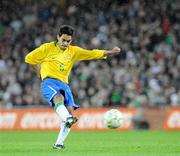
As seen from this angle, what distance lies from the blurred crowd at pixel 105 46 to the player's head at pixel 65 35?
12.7 meters

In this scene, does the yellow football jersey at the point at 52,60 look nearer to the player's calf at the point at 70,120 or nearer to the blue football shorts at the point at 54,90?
the blue football shorts at the point at 54,90

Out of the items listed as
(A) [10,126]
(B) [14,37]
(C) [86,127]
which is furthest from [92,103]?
(B) [14,37]

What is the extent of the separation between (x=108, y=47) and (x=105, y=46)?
5.7 inches

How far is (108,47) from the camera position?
31.0 metres

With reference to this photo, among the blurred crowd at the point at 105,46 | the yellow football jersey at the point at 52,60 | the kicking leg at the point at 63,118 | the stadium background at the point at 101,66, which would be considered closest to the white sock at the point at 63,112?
the kicking leg at the point at 63,118

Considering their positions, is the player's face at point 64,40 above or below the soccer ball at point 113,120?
above

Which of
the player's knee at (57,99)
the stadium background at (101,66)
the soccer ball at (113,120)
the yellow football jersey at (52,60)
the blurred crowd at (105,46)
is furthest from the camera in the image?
the blurred crowd at (105,46)

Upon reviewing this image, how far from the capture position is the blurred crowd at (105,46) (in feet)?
94.0

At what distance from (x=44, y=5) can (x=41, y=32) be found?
167cm

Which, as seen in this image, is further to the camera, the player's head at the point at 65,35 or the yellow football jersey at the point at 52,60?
the yellow football jersey at the point at 52,60

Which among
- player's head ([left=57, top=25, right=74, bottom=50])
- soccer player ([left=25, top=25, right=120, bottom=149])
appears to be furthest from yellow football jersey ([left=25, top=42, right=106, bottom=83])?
player's head ([left=57, top=25, right=74, bottom=50])

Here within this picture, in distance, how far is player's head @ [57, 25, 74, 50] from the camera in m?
14.9

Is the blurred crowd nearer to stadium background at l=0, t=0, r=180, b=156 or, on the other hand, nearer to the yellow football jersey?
stadium background at l=0, t=0, r=180, b=156

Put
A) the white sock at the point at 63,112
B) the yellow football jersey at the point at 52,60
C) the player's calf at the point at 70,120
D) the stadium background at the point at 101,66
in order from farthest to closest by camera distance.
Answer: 1. the stadium background at the point at 101,66
2. the yellow football jersey at the point at 52,60
3. the white sock at the point at 63,112
4. the player's calf at the point at 70,120
